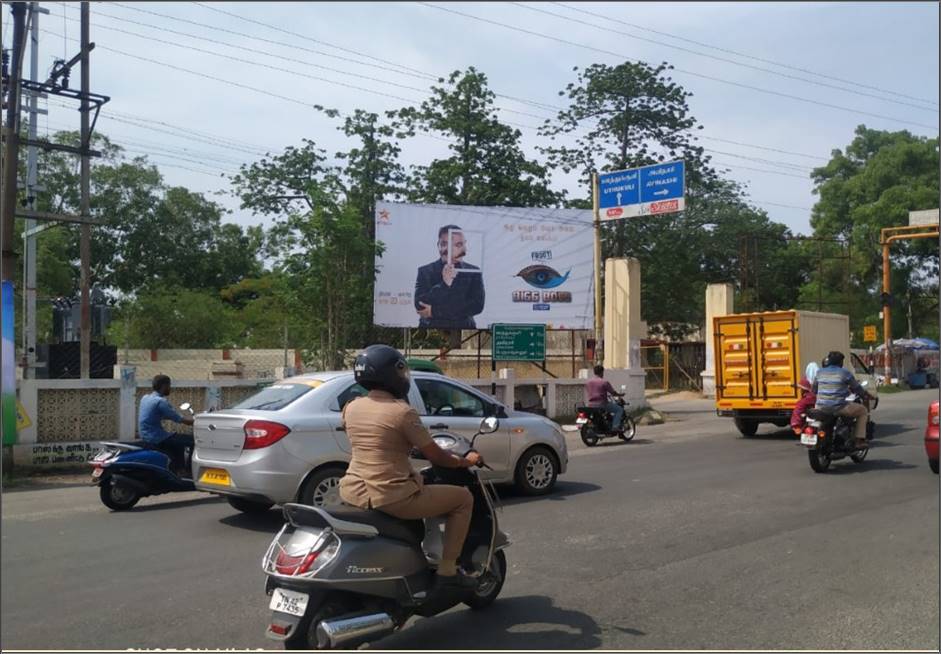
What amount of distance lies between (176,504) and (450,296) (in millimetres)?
17617

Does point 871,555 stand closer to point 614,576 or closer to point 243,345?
point 614,576

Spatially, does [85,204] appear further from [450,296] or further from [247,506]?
[450,296]

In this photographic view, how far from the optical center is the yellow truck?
1627 centimetres

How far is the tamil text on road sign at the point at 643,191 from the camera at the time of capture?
74.1ft

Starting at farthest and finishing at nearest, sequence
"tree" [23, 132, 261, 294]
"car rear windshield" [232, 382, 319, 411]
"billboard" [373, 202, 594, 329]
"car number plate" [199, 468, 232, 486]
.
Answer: "tree" [23, 132, 261, 294]
"billboard" [373, 202, 594, 329]
"car rear windshield" [232, 382, 319, 411]
"car number plate" [199, 468, 232, 486]

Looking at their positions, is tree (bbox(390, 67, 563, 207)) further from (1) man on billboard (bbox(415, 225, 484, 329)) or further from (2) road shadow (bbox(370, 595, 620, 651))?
(2) road shadow (bbox(370, 595, 620, 651))

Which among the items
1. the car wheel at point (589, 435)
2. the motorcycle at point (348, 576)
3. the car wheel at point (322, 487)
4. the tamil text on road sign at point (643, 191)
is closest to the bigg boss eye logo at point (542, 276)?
the tamil text on road sign at point (643, 191)

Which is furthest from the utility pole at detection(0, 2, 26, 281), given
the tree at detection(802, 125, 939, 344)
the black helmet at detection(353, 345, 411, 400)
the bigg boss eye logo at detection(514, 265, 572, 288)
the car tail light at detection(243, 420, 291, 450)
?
the tree at detection(802, 125, 939, 344)

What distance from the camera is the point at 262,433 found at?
8109mm

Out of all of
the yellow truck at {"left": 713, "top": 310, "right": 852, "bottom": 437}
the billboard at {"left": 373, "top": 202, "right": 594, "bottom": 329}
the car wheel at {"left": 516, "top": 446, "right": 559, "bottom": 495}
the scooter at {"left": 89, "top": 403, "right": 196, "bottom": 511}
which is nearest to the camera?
the scooter at {"left": 89, "top": 403, "right": 196, "bottom": 511}

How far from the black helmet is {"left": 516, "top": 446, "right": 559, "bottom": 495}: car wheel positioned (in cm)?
523

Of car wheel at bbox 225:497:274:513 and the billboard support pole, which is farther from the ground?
the billboard support pole

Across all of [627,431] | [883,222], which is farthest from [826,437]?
[883,222]

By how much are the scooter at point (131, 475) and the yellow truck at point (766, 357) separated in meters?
11.2
